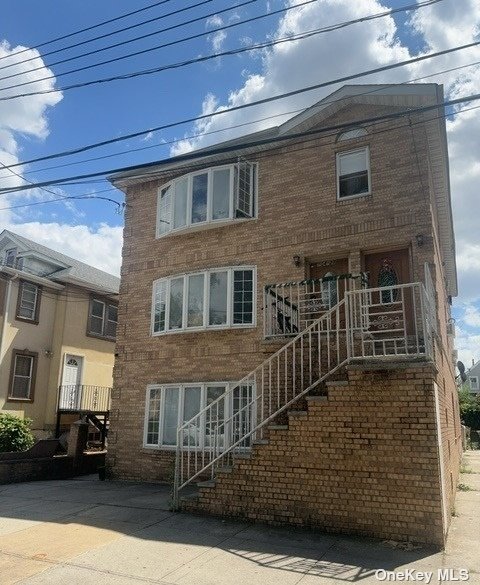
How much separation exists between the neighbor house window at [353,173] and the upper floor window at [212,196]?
2.25 meters

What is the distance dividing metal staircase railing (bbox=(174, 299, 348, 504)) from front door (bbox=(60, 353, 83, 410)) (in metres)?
9.82

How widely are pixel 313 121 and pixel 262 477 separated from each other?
842cm

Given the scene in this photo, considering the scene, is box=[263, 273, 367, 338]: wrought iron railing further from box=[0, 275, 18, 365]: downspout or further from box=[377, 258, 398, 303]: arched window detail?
box=[0, 275, 18, 365]: downspout

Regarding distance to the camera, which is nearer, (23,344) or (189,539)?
(189,539)

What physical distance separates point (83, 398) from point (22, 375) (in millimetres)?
2651

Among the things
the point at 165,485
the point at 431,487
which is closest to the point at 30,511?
the point at 165,485

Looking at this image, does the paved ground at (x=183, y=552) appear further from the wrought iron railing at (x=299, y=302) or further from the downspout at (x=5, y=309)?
the downspout at (x=5, y=309)

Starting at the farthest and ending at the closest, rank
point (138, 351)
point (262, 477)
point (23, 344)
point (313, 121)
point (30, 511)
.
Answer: point (23, 344), point (138, 351), point (313, 121), point (30, 511), point (262, 477)

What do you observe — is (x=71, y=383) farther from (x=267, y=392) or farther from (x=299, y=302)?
(x=299, y=302)

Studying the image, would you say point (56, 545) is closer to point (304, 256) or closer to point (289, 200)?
point (304, 256)

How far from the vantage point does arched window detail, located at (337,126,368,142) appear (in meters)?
11.1

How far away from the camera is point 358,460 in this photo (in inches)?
267

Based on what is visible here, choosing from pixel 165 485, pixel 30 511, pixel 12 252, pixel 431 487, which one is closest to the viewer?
pixel 431 487

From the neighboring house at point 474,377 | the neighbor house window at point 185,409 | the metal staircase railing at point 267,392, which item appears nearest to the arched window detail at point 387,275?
the metal staircase railing at point 267,392
